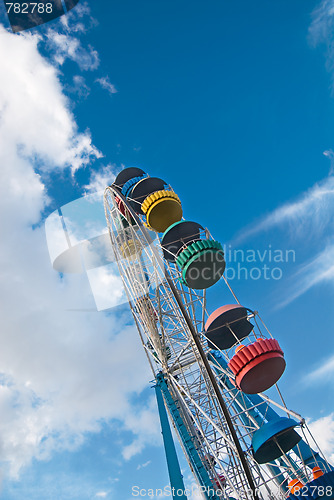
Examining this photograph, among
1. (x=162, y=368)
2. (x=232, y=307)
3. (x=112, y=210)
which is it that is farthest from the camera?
(x=112, y=210)

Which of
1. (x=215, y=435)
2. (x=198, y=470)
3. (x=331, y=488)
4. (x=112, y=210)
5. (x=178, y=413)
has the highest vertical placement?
(x=112, y=210)

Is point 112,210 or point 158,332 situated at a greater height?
point 112,210

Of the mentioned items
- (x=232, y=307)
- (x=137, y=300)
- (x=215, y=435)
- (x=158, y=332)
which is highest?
(x=137, y=300)

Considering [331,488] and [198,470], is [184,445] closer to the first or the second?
[198,470]

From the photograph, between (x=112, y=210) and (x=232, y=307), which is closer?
(x=232, y=307)

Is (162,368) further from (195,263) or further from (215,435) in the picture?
(195,263)

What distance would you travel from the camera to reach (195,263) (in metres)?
10.9

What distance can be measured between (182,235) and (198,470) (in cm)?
873

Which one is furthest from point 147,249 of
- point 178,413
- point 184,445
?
point 184,445

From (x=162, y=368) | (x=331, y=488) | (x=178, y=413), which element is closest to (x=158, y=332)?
(x=162, y=368)

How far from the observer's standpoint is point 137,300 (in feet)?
51.8

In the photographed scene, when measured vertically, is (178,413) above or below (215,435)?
above

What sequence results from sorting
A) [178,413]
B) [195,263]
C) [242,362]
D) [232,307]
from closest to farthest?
1. [242,362]
2. [195,263]
3. [232,307]
4. [178,413]

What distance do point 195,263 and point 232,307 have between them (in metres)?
2.43
